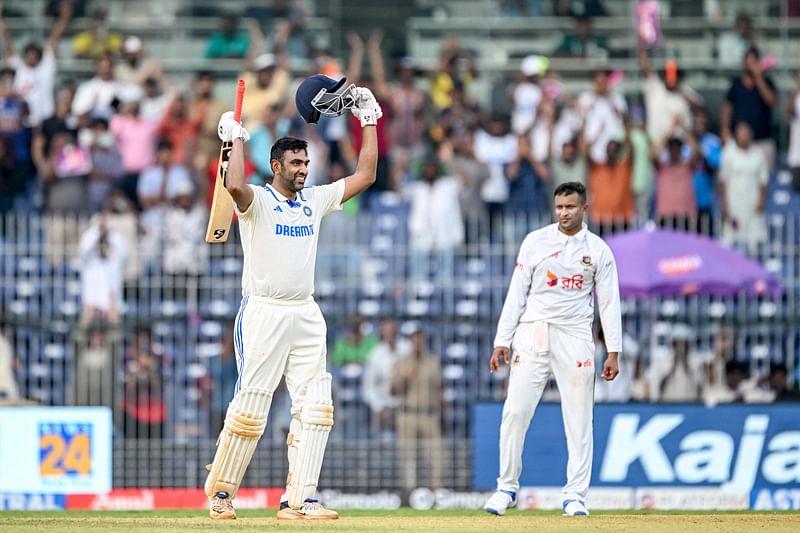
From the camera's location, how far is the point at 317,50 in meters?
21.6

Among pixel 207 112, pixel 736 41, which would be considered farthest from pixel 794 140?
pixel 207 112

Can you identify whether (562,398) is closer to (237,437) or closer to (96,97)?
(237,437)

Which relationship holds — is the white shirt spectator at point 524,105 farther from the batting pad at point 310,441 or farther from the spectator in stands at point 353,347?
the batting pad at point 310,441

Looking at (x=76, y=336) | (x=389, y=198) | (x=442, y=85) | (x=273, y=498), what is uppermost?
(x=442, y=85)

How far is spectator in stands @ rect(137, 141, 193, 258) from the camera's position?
1959 centimetres

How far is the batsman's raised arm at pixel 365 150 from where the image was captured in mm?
11180

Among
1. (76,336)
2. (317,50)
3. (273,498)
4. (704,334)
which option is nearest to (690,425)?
(704,334)

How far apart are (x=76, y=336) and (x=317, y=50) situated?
18.6ft

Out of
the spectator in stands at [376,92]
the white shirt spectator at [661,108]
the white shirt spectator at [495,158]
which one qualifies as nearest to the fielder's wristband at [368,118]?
the spectator in stands at [376,92]

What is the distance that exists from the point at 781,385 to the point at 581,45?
21.7 ft

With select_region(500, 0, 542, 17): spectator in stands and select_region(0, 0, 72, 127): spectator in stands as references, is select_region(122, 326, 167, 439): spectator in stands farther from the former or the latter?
select_region(500, 0, 542, 17): spectator in stands

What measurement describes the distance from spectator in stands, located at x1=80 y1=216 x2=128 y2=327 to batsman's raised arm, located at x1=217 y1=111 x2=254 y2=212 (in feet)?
24.8

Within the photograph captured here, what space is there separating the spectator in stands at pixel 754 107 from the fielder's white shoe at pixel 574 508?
9.40 meters

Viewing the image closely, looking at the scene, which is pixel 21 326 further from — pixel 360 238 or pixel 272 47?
pixel 272 47
